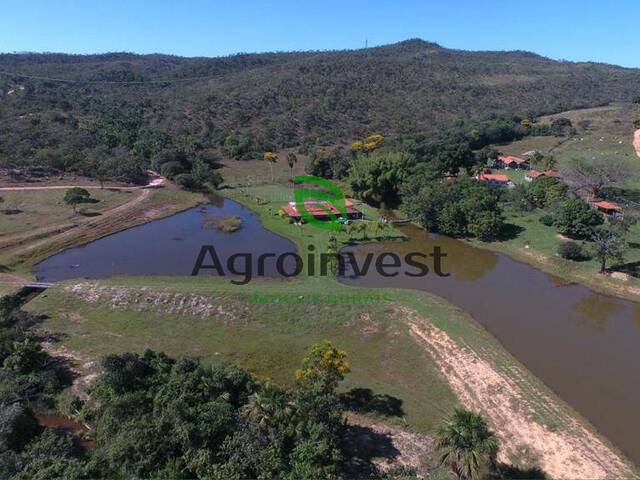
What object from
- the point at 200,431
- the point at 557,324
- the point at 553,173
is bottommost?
the point at 557,324

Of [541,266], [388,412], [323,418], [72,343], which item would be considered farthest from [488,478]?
[541,266]

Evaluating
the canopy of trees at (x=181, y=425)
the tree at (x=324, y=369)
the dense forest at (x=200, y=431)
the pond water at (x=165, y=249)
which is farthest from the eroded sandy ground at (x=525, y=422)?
the pond water at (x=165, y=249)

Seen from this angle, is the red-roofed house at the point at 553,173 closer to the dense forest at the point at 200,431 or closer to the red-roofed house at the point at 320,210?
the red-roofed house at the point at 320,210

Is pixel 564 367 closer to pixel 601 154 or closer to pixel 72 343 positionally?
pixel 72 343

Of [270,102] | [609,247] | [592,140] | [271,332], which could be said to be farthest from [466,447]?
[270,102]

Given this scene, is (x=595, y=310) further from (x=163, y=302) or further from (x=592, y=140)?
(x=592, y=140)

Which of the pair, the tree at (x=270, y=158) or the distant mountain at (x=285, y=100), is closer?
the tree at (x=270, y=158)

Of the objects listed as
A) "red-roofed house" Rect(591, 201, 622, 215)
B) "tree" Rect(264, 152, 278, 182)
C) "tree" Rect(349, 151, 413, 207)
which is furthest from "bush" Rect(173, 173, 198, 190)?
"red-roofed house" Rect(591, 201, 622, 215)
